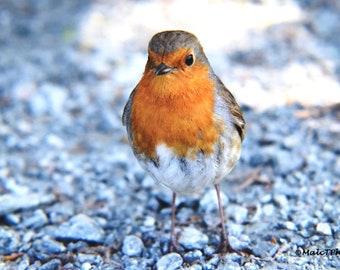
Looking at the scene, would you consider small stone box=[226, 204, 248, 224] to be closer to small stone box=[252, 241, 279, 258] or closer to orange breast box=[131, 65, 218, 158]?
small stone box=[252, 241, 279, 258]

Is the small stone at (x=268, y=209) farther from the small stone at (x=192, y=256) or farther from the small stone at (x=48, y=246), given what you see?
the small stone at (x=48, y=246)

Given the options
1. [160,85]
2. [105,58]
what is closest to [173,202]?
[160,85]

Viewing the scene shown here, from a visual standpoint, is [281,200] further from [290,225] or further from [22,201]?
[22,201]

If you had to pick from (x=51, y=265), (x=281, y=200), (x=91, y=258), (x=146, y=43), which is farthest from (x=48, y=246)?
(x=146, y=43)

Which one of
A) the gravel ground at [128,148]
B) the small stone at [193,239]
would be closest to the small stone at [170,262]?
the gravel ground at [128,148]

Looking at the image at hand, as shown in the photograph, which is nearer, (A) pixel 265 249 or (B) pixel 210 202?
(A) pixel 265 249

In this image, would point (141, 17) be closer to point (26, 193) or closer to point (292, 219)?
point (26, 193)
